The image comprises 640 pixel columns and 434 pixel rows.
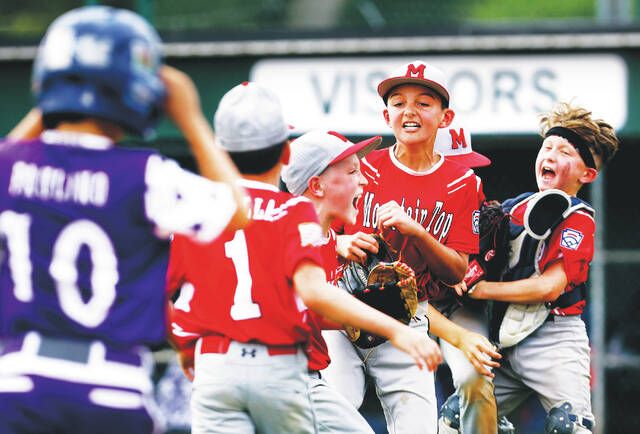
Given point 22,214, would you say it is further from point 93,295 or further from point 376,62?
point 376,62

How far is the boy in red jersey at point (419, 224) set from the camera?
192 inches

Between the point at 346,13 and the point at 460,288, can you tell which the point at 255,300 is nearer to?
the point at 460,288

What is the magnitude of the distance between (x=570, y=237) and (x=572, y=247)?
63mm

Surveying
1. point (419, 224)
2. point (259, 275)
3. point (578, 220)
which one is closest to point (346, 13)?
point (578, 220)

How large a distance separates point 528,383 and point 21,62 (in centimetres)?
615

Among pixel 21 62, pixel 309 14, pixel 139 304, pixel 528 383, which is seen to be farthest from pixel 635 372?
pixel 139 304

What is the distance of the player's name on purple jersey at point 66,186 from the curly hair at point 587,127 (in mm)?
3052

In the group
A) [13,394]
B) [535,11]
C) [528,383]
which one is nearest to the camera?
[13,394]

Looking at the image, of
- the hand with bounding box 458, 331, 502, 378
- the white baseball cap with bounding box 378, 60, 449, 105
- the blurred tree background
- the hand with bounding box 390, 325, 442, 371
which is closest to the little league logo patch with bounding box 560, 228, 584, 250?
the hand with bounding box 458, 331, 502, 378

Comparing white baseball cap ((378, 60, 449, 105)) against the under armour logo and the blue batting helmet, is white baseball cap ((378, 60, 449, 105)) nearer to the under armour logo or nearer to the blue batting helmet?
the under armour logo

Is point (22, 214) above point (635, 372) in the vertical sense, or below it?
below

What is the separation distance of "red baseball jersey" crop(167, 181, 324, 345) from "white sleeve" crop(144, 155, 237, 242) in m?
0.70

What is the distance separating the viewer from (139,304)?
9.71 feet

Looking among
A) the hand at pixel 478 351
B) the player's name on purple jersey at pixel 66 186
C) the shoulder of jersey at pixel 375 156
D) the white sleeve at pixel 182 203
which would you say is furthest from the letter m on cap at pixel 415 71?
the player's name on purple jersey at pixel 66 186
